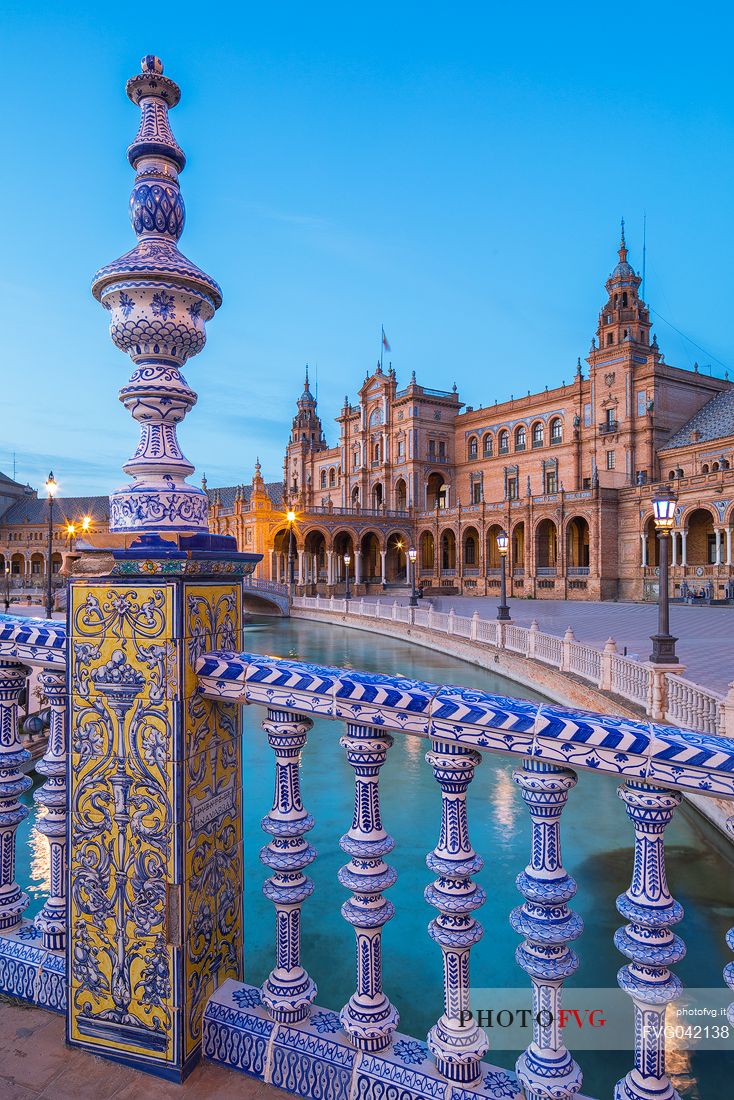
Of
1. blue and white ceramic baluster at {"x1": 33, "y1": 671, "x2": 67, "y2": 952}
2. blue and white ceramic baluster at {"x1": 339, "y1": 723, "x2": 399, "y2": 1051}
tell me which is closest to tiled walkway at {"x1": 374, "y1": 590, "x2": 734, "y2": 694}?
blue and white ceramic baluster at {"x1": 339, "y1": 723, "x2": 399, "y2": 1051}

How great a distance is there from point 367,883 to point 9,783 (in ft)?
5.16

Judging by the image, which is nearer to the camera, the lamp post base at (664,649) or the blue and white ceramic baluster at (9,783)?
the blue and white ceramic baluster at (9,783)

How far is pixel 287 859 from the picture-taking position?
6.38 ft

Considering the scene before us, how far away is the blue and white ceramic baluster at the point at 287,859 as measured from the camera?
194 centimetres

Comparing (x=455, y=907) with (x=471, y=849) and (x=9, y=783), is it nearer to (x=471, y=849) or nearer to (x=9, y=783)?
(x=471, y=849)

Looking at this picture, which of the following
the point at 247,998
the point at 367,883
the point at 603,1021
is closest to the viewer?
the point at 367,883

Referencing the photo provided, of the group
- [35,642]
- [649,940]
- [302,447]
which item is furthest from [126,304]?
[302,447]

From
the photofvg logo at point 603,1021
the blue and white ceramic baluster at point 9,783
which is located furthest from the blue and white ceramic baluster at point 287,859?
the photofvg logo at point 603,1021

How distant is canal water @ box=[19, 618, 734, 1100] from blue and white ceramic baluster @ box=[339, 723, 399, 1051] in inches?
91.8

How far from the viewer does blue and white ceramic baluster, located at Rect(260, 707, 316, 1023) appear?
6.37ft

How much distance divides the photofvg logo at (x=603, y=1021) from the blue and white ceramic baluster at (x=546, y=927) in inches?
67.0

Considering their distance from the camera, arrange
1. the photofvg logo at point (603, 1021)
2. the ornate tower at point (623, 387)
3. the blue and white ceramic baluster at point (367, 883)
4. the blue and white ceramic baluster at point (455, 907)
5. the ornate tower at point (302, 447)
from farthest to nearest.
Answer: the ornate tower at point (302, 447), the ornate tower at point (623, 387), the photofvg logo at point (603, 1021), the blue and white ceramic baluster at point (367, 883), the blue and white ceramic baluster at point (455, 907)

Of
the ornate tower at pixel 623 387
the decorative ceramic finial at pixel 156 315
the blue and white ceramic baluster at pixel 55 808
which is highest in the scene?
the ornate tower at pixel 623 387

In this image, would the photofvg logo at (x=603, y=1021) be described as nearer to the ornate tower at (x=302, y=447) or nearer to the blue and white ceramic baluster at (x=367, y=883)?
the blue and white ceramic baluster at (x=367, y=883)
